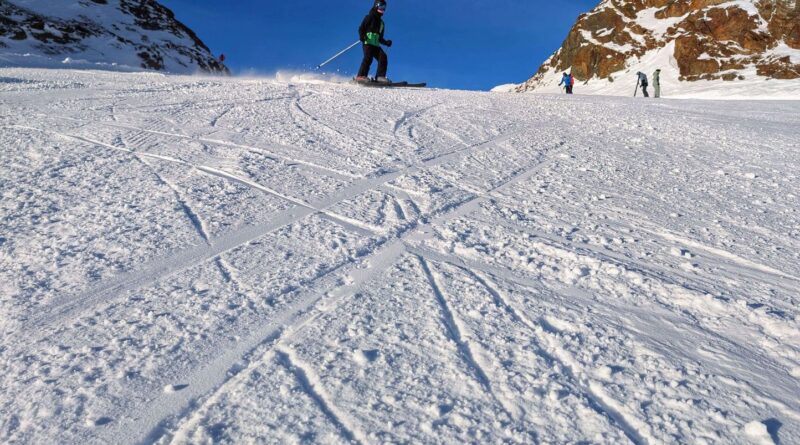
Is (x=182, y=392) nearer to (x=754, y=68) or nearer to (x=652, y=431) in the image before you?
(x=652, y=431)

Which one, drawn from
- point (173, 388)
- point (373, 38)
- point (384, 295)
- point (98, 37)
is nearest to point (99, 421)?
point (173, 388)

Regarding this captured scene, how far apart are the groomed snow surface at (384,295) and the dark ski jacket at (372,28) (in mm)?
8667

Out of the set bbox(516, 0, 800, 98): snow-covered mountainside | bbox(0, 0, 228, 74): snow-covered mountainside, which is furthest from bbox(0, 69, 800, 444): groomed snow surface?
bbox(516, 0, 800, 98): snow-covered mountainside

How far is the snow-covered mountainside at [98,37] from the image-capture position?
79.7ft

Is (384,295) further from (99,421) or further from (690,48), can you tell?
(690,48)

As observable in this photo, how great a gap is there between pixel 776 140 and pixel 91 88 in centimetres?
1207

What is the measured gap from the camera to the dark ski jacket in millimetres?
13539

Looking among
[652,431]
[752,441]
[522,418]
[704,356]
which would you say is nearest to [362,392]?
[522,418]

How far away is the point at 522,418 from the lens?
5.99 feet

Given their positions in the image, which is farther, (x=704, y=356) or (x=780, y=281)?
(x=780, y=281)

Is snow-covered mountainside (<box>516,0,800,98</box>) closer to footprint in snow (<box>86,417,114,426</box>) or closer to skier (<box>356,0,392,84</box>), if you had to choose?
skier (<box>356,0,392,84</box>)

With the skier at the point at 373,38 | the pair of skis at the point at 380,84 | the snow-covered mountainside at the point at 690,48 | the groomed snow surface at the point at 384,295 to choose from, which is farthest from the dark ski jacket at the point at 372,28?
the snow-covered mountainside at the point at 690,48

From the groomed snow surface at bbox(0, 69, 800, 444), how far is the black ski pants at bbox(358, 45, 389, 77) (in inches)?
347

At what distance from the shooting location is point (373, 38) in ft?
44.7
